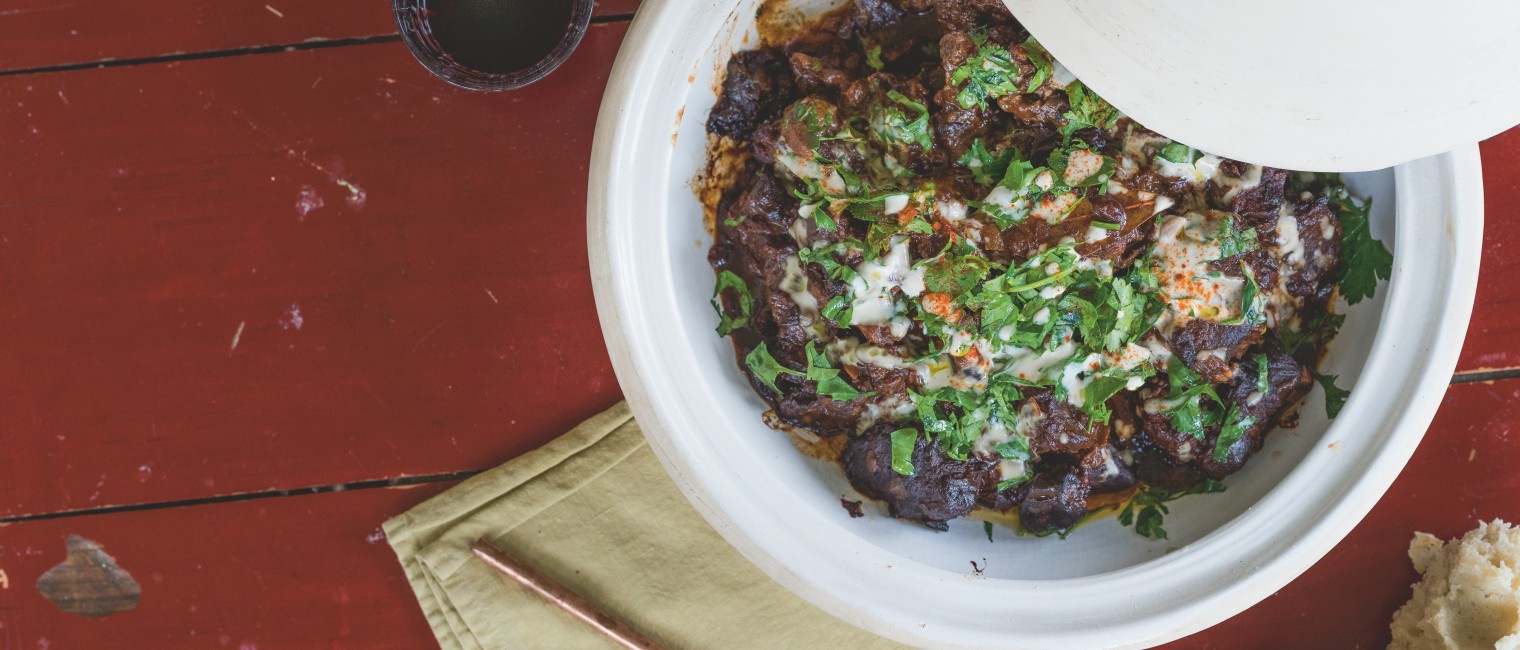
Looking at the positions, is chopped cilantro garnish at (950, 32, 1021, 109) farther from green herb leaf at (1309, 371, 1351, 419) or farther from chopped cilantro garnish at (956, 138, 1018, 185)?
green herb leaf at (1309, 371, 1351, 419)

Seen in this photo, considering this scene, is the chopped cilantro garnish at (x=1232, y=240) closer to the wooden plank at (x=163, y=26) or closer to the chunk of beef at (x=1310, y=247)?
the chunk of beef at (x=1310, y=247)

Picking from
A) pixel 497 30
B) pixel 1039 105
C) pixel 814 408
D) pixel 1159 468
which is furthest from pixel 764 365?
pixel 497 30

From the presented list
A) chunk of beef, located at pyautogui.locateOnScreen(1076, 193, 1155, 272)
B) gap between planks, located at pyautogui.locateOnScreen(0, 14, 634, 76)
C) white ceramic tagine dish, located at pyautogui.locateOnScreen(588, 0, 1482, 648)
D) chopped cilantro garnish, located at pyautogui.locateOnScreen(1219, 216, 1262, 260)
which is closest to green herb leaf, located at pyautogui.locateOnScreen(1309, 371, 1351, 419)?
white ceramic tagine dish, located at pyautogui.locateOnScreen(588, 0, 1482, 648)

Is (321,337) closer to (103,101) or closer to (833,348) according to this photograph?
(103,101)


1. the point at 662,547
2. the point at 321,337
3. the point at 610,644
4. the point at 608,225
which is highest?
the point at 608,225

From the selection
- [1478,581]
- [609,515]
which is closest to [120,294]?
[609,515]

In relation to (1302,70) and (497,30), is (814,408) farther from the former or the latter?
(497,30)

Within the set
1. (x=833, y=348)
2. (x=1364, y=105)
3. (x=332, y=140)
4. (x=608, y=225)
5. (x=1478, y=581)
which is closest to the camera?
(x=1364, y=105)

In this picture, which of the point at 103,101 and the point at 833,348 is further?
the point at 103,101
